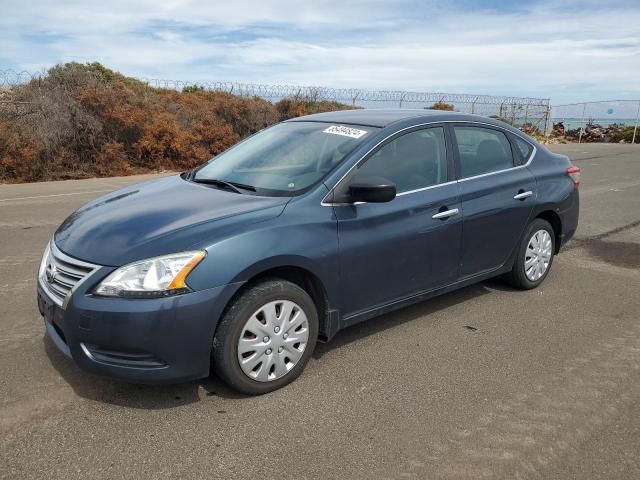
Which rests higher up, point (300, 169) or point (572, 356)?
point (300, 169)

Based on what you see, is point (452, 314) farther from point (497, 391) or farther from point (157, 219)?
point (157, 219)

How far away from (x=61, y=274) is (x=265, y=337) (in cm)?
122

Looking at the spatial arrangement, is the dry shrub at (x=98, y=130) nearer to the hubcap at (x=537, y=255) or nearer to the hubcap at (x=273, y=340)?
the hubcap at (x=537, y=255)

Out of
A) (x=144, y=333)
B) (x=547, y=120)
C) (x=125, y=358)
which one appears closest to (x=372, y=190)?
(x=144, y=333)

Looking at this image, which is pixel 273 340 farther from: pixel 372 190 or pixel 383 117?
pixel 383 117

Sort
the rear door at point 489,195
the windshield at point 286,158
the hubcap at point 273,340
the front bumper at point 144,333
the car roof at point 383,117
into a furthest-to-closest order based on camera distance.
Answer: the rear door at point 489,195, the car roof at point 383,117, the windshield at point 286,158, the hubcap at point 273,340, the front bumper at point 144,333

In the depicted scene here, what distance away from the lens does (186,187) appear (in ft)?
13.4

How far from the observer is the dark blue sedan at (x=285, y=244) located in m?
2.98

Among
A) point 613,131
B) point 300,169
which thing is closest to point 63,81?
point 300,169

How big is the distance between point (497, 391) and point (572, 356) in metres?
0.84

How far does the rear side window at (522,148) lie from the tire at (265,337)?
273cm

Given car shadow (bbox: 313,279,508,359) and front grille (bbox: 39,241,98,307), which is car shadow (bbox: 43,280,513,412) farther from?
front grille (bbox: 39,241,98,307)

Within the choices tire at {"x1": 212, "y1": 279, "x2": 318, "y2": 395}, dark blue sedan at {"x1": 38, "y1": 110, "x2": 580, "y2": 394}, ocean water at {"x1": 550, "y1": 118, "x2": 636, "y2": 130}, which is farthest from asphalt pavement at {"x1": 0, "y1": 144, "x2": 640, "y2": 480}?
ocean water at {"x1": 550, "y1": 118, "x2": 636, "y2": 130}

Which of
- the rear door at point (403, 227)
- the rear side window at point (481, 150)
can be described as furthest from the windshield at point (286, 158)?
the rear side window at point (481, 150)
